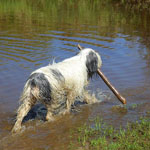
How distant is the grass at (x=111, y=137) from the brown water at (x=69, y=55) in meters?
0.27

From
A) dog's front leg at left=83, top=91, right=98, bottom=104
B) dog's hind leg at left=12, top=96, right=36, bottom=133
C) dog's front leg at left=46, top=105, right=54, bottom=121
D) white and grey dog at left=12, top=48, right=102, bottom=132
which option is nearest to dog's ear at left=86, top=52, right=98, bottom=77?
white and grey dog at left=12, top=48, right=102, bottom=132

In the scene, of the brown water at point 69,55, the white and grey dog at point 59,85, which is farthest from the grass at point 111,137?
the white and grey dog at point 59,85

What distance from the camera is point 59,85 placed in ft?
20.0

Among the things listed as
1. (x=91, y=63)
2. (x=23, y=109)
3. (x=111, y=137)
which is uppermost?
(x=91, y=63)

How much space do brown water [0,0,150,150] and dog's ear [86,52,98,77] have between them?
90cm

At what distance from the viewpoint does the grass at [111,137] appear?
16.5 feet

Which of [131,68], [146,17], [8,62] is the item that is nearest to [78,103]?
[131,68]

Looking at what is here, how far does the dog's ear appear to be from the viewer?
7.07 meters

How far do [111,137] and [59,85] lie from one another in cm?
147

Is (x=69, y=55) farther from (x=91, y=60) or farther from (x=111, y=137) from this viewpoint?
(x=111, y=137)

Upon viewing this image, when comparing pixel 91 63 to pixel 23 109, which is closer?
pixel 23 109

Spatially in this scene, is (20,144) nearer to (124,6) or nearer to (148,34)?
(148,34)

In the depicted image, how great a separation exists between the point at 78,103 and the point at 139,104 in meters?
1.51

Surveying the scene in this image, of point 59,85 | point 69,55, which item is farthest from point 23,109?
point 69,55
